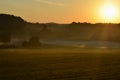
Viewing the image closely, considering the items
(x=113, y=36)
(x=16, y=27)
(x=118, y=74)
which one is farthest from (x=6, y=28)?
(x=118, y=74)

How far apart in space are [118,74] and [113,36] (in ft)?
287

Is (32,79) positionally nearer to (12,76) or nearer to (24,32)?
(12,76)

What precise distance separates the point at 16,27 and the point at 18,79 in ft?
304

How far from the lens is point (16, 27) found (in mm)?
111500

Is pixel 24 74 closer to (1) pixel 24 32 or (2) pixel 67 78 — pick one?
(2) pixel 67 78

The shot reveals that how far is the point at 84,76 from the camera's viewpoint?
2152 cm

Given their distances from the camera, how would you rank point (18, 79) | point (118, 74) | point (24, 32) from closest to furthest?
point (18, 79) → point (118, 74) → point (24, 32)

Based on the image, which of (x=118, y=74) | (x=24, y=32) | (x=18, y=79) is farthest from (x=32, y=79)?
(x=24, y=32)

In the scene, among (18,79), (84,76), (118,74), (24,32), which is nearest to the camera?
(18,79)

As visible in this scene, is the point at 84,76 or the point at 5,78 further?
the point at 84,76

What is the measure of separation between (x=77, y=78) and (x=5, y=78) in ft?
Answer: 12.7

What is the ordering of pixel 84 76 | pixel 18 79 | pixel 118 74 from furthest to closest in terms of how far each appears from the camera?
1. pixel 118 74
2. pixel 84 76
3. pixel 18 79

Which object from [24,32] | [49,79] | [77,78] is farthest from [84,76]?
[24,32]

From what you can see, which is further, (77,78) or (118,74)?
(118,74)
